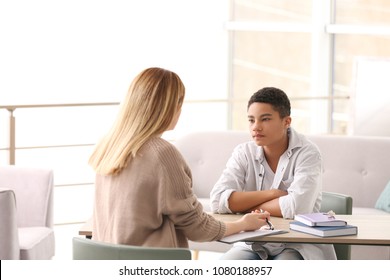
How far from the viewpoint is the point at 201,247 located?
5.09 metres

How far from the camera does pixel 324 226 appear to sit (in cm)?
316

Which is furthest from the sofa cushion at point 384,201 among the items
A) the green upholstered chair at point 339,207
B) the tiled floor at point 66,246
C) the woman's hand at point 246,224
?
the woman's hand at point 246,224

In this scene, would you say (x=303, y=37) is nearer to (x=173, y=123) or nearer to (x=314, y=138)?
(x=314, y=138)

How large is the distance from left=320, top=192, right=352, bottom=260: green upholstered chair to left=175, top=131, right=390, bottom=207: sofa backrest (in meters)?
1.48

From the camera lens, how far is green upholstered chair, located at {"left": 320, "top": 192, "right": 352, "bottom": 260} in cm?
378

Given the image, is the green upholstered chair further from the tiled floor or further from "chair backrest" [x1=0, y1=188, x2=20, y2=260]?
the tiled floor

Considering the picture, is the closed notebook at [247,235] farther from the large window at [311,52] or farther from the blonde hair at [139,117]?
the large window at [311,52]

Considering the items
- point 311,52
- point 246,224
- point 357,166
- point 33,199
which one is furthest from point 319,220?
point 311,52

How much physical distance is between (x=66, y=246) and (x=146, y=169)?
12.6 feet

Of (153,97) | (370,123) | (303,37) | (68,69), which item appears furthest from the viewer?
(68,69)

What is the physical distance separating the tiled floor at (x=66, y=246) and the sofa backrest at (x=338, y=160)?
59 cm

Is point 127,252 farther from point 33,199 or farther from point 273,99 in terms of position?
point 33,199
